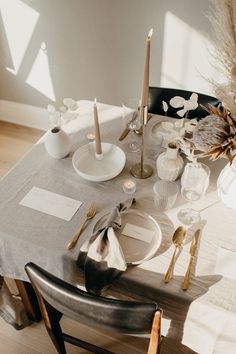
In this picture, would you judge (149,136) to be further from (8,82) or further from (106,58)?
(8,82)

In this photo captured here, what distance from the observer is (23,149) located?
245 centimetres

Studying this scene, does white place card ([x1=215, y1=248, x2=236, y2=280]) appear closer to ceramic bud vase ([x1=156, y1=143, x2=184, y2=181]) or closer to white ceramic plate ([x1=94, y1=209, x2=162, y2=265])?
white ceramic plate ([x1=94, y1=209, x2=162, y2=265])

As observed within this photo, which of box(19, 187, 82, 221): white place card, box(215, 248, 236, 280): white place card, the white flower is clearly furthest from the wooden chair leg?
the white flower

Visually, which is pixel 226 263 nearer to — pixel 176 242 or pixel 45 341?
pixel 176 242

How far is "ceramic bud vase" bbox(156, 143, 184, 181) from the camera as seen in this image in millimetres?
1102

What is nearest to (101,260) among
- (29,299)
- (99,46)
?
(29,299)

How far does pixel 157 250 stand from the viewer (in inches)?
37.3

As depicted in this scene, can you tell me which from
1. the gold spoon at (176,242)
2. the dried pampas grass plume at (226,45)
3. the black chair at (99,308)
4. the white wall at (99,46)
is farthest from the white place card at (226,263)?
the white wall at (99,46)

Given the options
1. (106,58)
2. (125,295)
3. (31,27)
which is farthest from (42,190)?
(31,27)

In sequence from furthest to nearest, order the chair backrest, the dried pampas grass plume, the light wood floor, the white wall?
the white wall, the chair backrest, the light wood floor, the dried pampas grass plume

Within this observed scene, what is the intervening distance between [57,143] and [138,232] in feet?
1.48

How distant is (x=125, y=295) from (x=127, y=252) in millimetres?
120

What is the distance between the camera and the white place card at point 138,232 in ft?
3.22

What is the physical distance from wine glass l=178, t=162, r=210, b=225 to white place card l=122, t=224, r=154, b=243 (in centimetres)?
12
